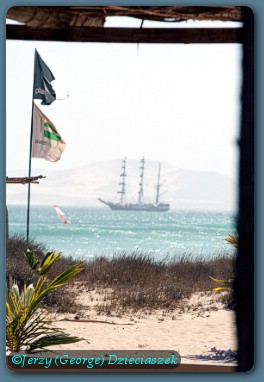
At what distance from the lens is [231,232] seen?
20.7 ft

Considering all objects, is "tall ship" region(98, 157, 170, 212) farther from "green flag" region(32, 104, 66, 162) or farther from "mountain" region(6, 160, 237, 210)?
"green flag" region(32, 104, 66, 162)

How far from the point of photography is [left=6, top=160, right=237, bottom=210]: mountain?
6.47 metres

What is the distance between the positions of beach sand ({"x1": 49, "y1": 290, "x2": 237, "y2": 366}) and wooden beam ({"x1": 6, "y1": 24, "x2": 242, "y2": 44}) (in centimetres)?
212

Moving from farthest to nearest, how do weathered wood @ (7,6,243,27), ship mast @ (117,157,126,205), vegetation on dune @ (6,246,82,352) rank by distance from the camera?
ship mast @ (117,157,126,205) < vegetation on dune @ (6,246,82,352) < weathered wood @ (7,6,243,27)

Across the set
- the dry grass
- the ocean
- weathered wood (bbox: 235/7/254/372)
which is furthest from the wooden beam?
the dry grass

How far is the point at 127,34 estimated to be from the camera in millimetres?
5488

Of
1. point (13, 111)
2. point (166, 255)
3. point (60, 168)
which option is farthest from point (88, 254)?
point (13, 111)

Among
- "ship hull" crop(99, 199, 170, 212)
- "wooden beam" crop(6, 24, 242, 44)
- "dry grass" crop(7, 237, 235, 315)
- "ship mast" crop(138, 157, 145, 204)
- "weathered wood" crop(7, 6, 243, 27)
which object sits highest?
"weathered wood" crop(7, 6, 243, 27)

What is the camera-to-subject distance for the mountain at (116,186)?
6.47 meters

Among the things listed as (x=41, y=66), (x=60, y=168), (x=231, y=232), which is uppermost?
(x=41, y=66)

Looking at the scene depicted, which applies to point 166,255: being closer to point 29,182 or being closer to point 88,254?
point 88,254

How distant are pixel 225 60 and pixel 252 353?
2.36 metres

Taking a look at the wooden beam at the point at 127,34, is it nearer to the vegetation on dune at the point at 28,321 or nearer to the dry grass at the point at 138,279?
the vegetation on dune at the point at 28,321

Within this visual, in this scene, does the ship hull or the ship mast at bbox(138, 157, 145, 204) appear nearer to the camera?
the ship mast at bbox(138, 157, 145, 204)
